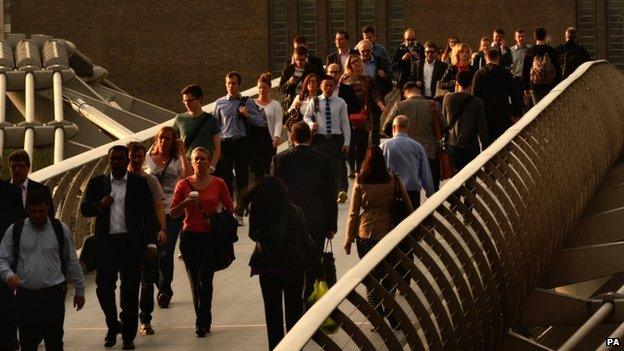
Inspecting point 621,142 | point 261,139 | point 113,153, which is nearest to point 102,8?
point 621,142

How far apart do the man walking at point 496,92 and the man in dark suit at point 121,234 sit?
288 inches

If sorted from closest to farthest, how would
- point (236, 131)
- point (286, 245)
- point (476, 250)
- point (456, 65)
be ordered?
point (476, 250)
point (286, 245)
point (236, 131)
point (456, 65)

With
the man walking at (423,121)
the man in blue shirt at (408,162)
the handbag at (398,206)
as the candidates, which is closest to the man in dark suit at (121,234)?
the handbag at (398,206)

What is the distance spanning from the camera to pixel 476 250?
9.01m

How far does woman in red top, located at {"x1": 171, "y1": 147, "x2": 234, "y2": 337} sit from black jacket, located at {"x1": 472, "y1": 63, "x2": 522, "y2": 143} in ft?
22.6

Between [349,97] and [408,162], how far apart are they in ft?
17.1

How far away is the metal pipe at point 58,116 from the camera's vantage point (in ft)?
127

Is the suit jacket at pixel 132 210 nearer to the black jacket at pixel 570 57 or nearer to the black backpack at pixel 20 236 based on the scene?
the black backpack at pixel 20 236

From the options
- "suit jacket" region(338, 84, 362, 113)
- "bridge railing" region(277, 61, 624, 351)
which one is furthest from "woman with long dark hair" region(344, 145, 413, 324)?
"suit jacket" region(338, 84, 362, 113)

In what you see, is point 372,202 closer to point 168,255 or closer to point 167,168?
point 168,255

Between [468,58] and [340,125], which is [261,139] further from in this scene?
[468,58]

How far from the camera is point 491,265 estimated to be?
957 cm

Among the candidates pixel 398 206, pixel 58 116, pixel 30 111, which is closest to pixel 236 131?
pixel 398 206

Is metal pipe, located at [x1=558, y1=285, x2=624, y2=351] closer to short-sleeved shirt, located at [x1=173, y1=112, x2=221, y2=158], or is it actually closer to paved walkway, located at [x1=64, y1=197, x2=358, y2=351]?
paved walkway, located at [x1=64, y1=197, x2=358, y2=351]
